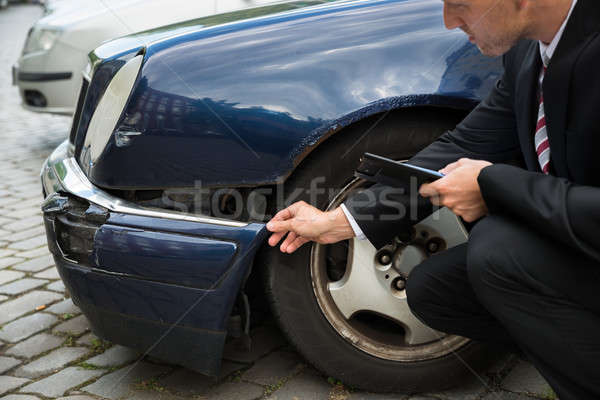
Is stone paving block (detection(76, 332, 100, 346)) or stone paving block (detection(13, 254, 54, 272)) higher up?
stone paving block (detection(76, 332, 100, 346))

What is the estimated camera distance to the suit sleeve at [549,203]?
1.60 m

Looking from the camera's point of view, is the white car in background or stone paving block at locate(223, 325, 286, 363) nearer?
stone paving block at locate(223, 325, 286, 363)

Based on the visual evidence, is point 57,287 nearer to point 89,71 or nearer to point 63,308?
point 63,308

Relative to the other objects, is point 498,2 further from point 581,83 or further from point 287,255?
point 287,255

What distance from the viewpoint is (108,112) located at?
240 cm

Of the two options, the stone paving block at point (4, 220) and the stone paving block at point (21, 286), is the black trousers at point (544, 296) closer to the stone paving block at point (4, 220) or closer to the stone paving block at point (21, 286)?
the stone paving block at point (21, 286)

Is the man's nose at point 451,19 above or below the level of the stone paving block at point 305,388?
above

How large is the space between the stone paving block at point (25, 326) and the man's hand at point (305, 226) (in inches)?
56.5

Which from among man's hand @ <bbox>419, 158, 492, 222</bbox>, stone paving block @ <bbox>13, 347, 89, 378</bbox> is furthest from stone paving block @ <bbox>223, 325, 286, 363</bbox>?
man's hand @ <bbox>419, 158, 492, 222</bbox>

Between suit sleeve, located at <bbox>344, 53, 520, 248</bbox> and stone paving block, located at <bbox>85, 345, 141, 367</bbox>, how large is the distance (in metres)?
1.13

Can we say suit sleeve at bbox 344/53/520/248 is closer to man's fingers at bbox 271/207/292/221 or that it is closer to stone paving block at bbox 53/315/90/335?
man's fingers at bbox 271/207/292/221

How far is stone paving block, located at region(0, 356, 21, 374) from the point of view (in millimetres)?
2717

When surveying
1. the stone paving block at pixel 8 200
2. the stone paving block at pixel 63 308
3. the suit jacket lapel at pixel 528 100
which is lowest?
the stone paving block at pixel 8 200

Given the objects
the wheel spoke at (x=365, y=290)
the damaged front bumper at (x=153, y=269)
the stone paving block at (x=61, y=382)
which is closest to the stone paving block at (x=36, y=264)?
the stone paving block at (x=61, y=382)
